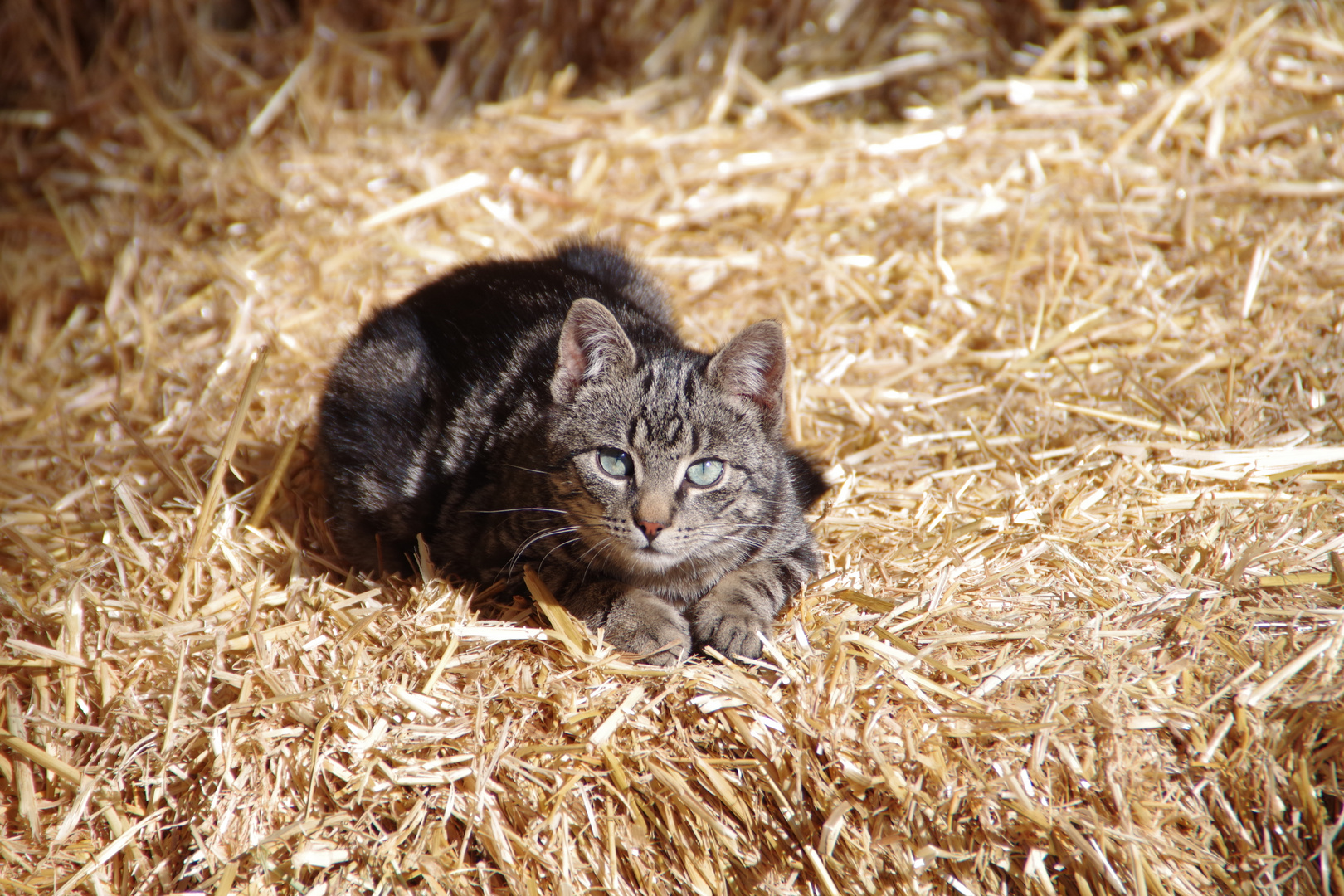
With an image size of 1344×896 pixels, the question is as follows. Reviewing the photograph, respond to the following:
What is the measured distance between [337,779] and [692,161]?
3752 mm

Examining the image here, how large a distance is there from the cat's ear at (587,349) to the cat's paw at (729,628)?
2.56 ft

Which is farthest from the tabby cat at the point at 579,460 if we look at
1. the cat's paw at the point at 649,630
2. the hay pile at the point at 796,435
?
the hay pile at the point at 796,435

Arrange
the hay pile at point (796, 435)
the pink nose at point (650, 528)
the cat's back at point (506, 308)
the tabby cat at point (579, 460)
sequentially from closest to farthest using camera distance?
the hay pile at point (796, 435), the pink nose at point (650, 528), the tabby cat at point (579, 460), the cat's back at point (506, 308)

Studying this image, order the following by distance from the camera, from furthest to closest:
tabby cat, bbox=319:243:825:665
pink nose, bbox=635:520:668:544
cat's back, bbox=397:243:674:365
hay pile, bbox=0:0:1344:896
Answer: cat's back, bbox=397:243:674:365 → tabby cat, bbox=319:243:825:665 → pink nose, bbox=635:520:668:544 → hay pile, bbox=0:0:1344:896

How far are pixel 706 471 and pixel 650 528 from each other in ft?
0.96

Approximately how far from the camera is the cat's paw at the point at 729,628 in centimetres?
258

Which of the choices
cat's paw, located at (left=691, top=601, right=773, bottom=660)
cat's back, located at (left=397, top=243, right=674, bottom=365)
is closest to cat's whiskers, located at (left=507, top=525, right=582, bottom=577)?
cat's paw, located at (left=691, top=601, right=773, bottom=660)

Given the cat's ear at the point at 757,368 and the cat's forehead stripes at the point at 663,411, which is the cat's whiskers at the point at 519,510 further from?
the cat's ear at the point at 757,368

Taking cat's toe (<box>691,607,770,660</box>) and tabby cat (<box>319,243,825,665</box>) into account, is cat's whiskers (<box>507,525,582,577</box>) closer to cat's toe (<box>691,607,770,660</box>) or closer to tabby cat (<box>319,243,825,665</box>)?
tabby cat (<box>319,243,825,665</box>)

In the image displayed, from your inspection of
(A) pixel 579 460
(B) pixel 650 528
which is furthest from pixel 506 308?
(B) pixel 650 528

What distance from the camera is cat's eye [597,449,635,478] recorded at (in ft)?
8.82

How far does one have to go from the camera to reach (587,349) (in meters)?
2.79

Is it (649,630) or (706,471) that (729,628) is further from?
(706,471)

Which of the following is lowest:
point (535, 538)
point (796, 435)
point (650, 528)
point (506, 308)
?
point (796, 435)
